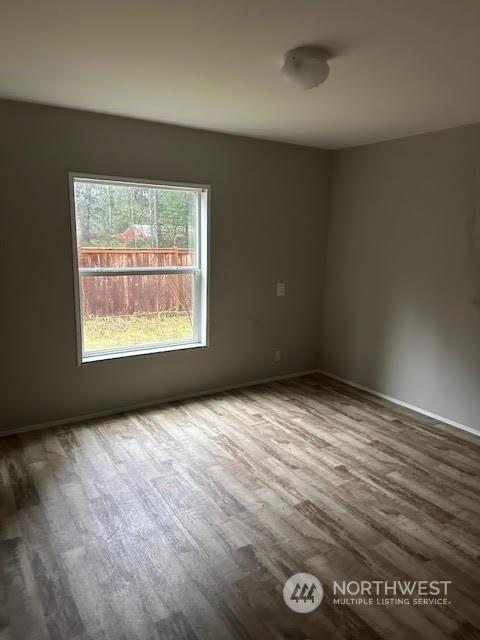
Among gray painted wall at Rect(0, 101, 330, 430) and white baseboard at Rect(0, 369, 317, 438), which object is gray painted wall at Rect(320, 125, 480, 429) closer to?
gray painted wall at Rect(0, 101, 330, 430)

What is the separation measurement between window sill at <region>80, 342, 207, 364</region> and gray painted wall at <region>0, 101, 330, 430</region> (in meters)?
0.05

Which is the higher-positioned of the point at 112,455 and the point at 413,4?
the point at 413,4

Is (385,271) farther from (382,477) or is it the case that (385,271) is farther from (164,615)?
(164,615)

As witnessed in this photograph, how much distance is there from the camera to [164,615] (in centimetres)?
177

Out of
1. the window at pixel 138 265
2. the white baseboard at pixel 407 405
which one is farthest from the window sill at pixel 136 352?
the white baseboard at pixel 407 405

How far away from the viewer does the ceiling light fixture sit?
199cm

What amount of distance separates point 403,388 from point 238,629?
2.84 meters

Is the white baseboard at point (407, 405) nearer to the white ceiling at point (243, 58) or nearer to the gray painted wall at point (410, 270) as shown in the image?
the gray painted wall at point (410, 270)

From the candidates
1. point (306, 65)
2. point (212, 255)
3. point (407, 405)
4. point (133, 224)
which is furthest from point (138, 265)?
point (407, 405)

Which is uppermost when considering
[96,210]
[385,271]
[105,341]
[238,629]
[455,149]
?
[455,149]

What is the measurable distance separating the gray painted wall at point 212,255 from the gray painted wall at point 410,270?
38cm

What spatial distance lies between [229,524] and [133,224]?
97.0 inches

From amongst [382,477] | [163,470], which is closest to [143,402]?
[163,470]

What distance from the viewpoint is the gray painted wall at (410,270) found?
341cm
